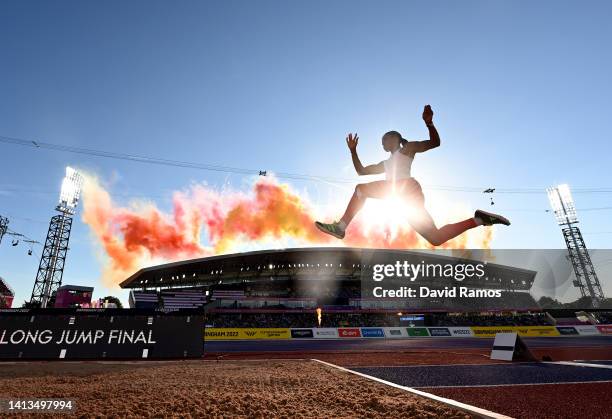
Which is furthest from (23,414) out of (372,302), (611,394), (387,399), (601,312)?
(601,312)

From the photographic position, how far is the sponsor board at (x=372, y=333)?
34.6m

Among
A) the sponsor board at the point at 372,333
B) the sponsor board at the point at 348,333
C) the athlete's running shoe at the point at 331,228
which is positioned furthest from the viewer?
the sponsor board at the point at 372,333

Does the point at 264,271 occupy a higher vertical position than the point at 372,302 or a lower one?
higher

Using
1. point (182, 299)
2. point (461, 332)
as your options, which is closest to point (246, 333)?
point (182, 299)

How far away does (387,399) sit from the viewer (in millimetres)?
5301

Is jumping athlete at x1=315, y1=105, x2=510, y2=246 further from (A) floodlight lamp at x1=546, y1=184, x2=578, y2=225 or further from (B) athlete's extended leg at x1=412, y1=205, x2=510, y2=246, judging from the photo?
(A) floodlight lamp at x1=546, y1=184, x2=578, y2=225

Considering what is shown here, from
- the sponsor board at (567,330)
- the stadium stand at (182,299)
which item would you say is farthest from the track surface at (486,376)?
the stadium stand at (182,299)

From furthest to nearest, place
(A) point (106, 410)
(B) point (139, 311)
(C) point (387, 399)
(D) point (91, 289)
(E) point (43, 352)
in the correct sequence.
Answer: (D) point (91, 289) → (B) point (139, 311) → (E) point (43, 352) → (C) point (387, 399) → (A) point (106, 410)

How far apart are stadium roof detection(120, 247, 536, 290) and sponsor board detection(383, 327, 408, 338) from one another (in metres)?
17.8

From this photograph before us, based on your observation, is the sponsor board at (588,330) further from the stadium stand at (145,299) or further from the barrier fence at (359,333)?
the stadium stand at (145,299)

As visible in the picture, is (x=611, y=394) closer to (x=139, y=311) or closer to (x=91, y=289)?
(x=139, y=311)

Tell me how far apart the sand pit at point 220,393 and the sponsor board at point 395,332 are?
27896 millimetres

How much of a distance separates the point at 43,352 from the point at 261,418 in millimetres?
11573

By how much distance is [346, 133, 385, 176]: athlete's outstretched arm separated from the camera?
6.48 meters
